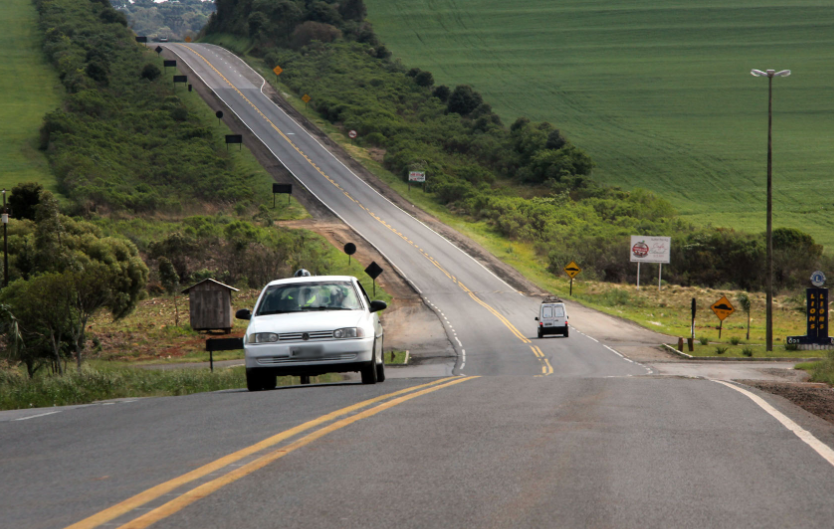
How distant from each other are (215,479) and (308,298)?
813 cm

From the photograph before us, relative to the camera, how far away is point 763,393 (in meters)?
11.9

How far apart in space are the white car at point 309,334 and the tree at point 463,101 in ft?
316

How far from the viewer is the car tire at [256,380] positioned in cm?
1261

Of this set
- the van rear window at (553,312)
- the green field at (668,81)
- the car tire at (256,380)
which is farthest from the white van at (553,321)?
the green field at (668,81)

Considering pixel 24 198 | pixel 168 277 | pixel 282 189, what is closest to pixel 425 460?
pixel 168 277

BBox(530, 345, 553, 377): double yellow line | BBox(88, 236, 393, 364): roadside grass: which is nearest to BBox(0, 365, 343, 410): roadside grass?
BBox(530, 345, 553, 377): double yellow line

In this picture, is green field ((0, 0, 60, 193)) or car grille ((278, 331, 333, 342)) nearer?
car grille ((278, 331, 333, 342))

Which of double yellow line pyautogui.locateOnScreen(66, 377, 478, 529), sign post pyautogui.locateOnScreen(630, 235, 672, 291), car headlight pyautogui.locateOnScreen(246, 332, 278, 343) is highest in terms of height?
sign post pyautogui.locateOnScreen(630, 235, 672, 291)

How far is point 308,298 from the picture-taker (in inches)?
535

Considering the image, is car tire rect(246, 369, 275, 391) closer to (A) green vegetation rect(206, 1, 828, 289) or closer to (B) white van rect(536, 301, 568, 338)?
(B) white van rect(536, 301, 568, 338)

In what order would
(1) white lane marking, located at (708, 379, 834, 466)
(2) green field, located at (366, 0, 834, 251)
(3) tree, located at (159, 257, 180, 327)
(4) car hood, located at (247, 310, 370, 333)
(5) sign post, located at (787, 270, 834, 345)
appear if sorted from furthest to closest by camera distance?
(2) green field, located at (366, 0, 834, 251)
(3) tree, located at (159, 257, 180, 327)
(5) sign post, located at (787, 270, 834, 345)
(4) car hood, located at (247, 310, 370, 333)
(1) white lane marking, located at (708, 379, 834, 466)

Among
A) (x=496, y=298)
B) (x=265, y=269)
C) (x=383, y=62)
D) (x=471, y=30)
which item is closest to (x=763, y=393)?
(x=496, y=298)

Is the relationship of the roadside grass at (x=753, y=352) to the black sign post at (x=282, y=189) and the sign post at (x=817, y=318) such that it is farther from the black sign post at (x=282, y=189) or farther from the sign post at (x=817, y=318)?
the black sign post at (x=282, y=189)

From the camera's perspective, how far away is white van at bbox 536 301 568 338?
39.1m
